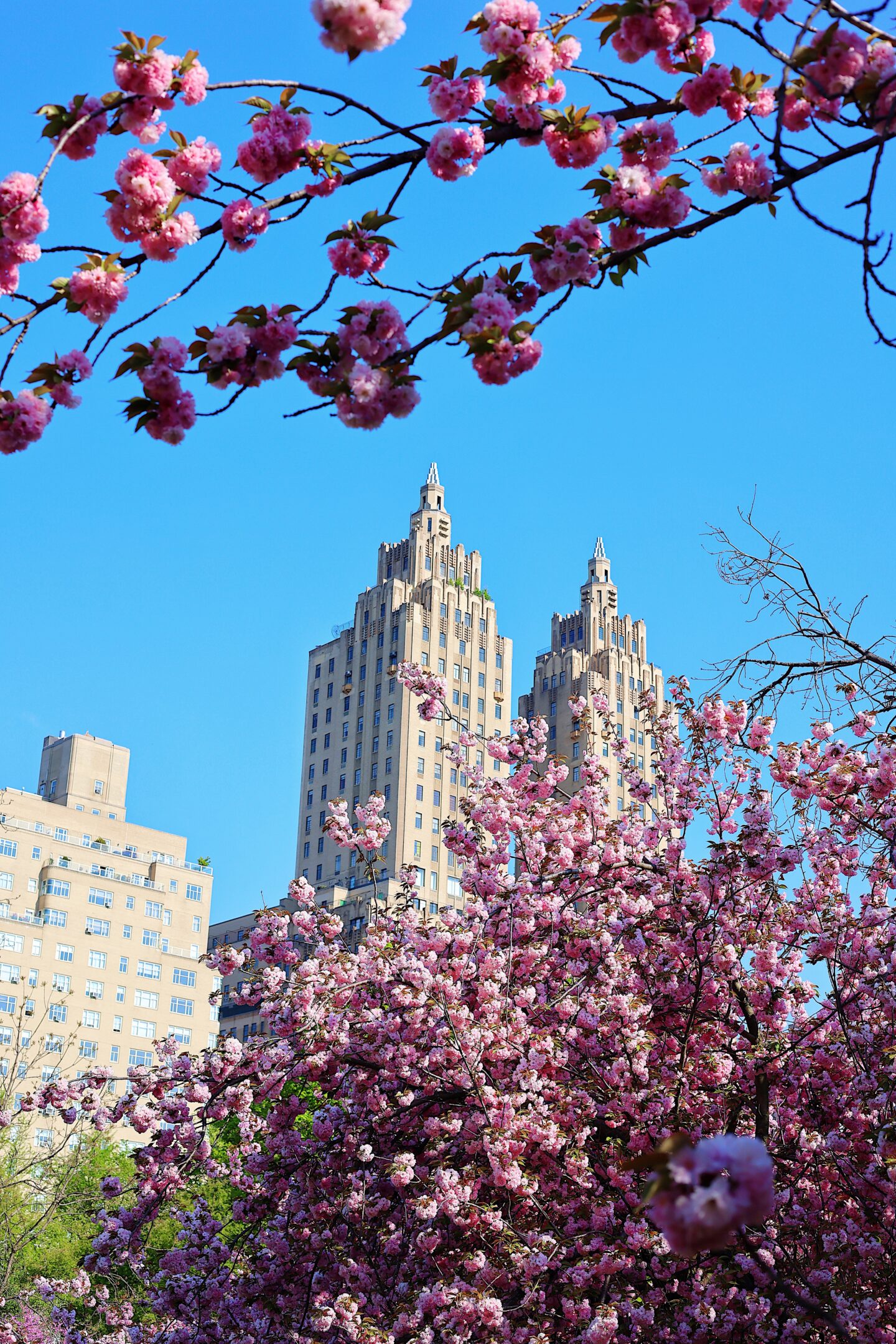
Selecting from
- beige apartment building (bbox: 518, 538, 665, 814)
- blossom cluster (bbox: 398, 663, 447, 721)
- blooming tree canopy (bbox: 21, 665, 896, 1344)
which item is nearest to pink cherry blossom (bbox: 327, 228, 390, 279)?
blooming tree canopy (bbox: 21, 665, 896, 1344)

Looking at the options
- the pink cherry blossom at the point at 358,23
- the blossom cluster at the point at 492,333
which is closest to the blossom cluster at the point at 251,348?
the blossom cluster at the point at 492,333

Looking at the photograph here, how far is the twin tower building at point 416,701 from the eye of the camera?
79000 mm

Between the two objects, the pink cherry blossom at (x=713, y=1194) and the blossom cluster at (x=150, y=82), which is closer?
the pink cherry blossom at (x=713, y=1194)

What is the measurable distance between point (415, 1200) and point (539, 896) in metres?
2.70

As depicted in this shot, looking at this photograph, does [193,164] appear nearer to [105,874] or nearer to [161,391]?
[161,391]

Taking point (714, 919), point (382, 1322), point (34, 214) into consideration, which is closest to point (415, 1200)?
point (382, 1322)

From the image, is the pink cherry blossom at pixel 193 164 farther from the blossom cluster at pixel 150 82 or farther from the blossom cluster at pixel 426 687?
the blossom cluster at pixel 426 687

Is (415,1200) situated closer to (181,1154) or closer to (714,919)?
(181,1154)

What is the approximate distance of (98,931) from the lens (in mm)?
78562

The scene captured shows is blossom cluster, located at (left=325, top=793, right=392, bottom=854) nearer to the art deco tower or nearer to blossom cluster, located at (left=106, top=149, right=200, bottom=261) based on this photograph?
blossom cluster, located at (left=106, top=149, right=200, bottom=261)

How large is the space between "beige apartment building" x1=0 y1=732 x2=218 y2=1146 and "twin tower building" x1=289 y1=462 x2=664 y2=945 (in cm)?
936

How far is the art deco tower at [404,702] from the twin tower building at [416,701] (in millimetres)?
86

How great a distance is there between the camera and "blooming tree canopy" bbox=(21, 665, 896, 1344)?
Result: 27.7 ft

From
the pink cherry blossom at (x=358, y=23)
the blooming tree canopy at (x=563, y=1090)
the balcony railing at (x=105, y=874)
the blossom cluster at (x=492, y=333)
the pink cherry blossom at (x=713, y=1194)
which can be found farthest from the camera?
the balcony railing at (x=105, y=874)
